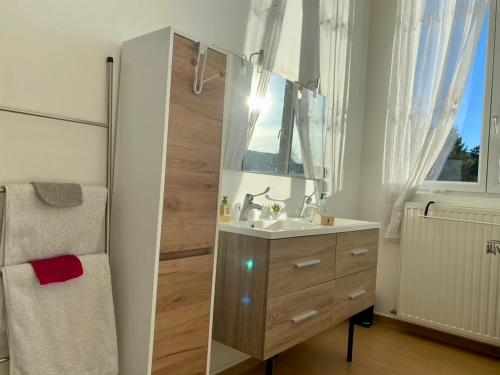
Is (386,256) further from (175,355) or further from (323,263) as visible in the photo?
(175,355)

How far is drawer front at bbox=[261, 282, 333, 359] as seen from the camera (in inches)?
65.2

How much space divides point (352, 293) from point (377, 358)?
63 cm

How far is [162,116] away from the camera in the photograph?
1381mm

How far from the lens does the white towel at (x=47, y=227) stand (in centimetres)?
121

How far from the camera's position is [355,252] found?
223cm

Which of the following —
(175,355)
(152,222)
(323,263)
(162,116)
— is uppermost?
(162,116)

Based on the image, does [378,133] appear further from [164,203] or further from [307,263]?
[164,203]

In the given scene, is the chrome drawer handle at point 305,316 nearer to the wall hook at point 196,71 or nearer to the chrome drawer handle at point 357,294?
the chrome drawer handle at point 357,294

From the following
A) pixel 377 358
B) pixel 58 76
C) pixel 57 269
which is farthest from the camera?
pixel 377 358

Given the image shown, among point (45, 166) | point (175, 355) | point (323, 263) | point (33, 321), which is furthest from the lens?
point (323, 263)

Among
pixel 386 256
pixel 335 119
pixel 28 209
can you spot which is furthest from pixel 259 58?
pixel 386 256

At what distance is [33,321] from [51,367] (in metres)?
0.17

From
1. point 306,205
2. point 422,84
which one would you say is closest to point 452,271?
point 306,205

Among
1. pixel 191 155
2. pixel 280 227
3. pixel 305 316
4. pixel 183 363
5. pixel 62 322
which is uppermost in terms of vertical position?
pixel 191 155
